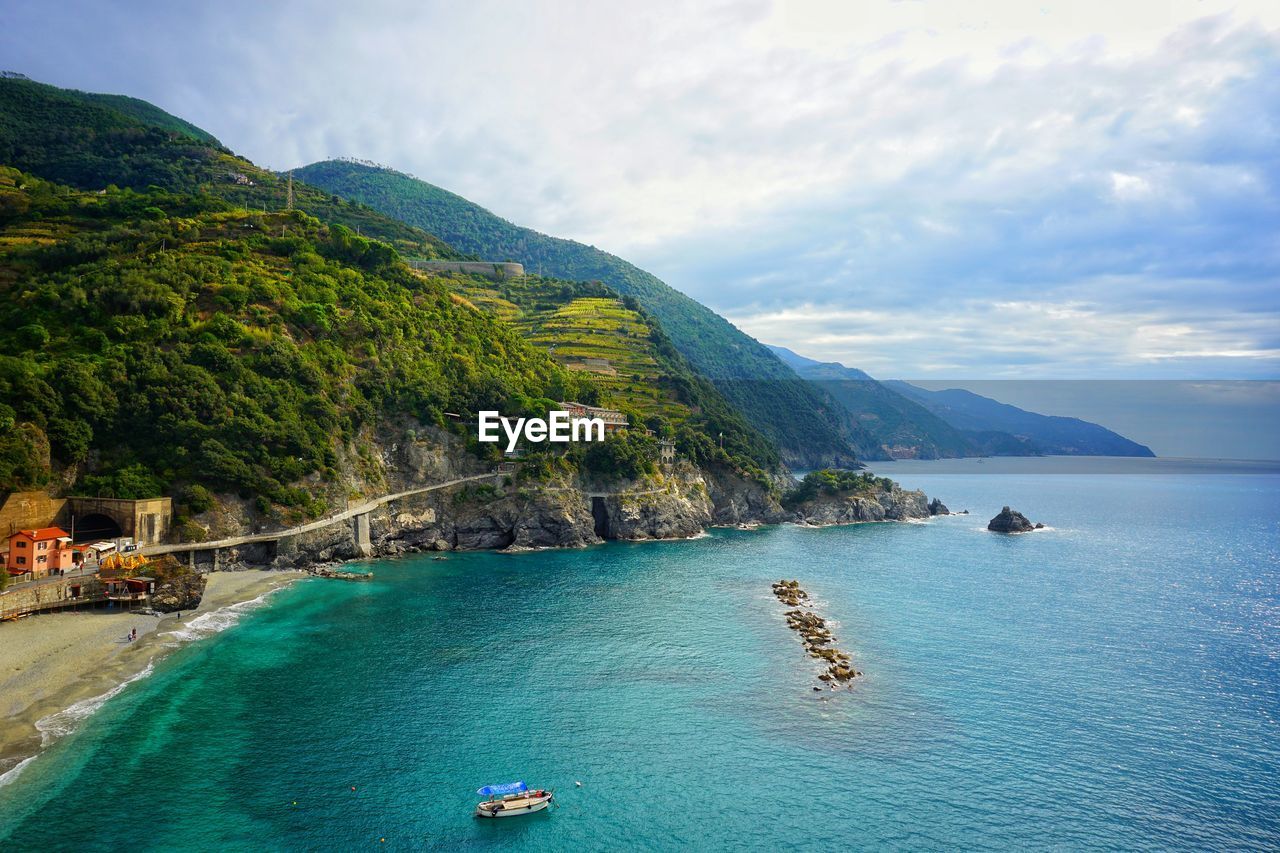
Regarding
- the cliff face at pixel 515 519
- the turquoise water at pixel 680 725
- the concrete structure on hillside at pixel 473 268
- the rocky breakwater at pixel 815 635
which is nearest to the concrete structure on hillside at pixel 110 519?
the cliff face at pixel 515 519

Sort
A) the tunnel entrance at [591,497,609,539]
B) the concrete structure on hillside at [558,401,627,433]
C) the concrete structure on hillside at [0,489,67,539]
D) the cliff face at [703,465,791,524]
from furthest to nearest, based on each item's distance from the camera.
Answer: the cliff face at [703,465,791,524], the concrete structure on hillside at [558,401,627,433], the tunnel entrance at [591,497,609,539], the concrete structure on hillside at [0,489,67,539]

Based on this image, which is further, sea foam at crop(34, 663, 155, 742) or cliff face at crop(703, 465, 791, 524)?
cliff face at crop(703, 465, 791, 524)

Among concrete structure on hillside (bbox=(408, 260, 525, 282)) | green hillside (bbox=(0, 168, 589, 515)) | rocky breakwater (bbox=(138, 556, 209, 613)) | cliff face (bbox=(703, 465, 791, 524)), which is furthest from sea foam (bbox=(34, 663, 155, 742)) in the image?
concrete structure on hillside (bbox=(408, 260, 525, 282))

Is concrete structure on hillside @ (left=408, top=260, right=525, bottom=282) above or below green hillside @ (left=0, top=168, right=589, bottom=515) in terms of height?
above

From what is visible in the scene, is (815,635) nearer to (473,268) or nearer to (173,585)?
(173,585)

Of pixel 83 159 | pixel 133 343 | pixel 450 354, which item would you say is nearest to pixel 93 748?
pixel 133 343

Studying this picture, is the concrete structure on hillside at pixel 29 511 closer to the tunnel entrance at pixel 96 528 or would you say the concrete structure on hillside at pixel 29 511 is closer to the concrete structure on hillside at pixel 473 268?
the tunnel entrance at pixel 96 528

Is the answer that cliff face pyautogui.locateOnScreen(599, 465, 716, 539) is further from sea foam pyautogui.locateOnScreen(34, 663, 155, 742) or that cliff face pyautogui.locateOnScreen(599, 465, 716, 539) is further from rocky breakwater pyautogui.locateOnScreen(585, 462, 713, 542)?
sea foam pyautogui.locateOnScreen(34, 663, 155, 742)

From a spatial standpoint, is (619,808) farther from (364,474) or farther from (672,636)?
(364,474)
